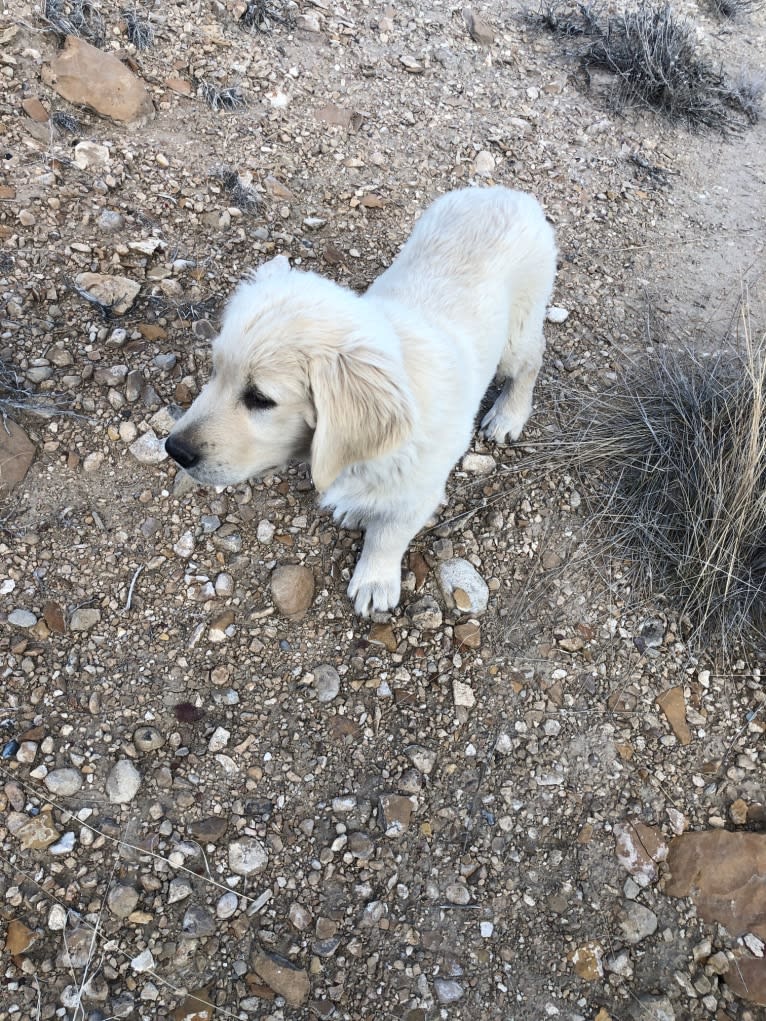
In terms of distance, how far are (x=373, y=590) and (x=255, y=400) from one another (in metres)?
1.03

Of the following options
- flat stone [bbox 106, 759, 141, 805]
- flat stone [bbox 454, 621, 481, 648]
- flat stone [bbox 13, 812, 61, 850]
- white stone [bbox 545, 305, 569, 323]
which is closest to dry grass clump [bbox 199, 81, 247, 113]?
white stone [bbox 545, 305, 569, 323]

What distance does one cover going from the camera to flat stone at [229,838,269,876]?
7.34 ft

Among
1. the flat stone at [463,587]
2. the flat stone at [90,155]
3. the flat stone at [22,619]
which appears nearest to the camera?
the flat stone at [22,619]

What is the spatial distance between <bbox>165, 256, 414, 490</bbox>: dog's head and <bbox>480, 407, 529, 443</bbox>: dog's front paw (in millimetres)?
1372

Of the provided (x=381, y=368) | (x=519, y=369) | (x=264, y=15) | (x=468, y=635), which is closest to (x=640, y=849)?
(x=468, y=635)

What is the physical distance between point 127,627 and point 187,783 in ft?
2.17

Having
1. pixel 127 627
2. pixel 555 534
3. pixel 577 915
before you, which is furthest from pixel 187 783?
pixel 555 534

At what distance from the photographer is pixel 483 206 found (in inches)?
114

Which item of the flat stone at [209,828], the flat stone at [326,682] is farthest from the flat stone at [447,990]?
the flat stone at [326,682]

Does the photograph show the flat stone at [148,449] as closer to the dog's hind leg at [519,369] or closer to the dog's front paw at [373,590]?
the dog's front paw at [373,590]

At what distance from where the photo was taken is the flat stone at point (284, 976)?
204cm

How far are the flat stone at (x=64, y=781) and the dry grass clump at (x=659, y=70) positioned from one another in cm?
590

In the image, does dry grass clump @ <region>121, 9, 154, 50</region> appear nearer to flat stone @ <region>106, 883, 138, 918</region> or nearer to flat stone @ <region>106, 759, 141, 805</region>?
flat stone @ <region>106, 759, 141, 805</region>

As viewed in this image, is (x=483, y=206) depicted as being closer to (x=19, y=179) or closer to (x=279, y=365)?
(x=279, y=365)
